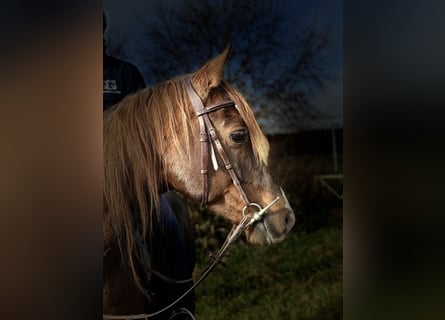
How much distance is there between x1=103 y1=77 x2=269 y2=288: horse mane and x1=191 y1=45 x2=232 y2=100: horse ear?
9cm

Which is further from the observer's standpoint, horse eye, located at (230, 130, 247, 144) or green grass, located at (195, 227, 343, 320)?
green grass, located at (195, 227, 343, 320)

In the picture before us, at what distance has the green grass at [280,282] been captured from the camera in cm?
265

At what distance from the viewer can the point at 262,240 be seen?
2.64 m

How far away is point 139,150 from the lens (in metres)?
2.47

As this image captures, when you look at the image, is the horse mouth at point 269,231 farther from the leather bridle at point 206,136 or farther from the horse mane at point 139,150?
the horse mane at point 139,150


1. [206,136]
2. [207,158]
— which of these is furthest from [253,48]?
[207,158]

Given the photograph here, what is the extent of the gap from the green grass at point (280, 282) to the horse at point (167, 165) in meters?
0.25

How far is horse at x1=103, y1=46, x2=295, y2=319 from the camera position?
2.49 meters

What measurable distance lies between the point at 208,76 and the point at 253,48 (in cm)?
34

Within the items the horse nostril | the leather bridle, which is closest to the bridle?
the leather bridle

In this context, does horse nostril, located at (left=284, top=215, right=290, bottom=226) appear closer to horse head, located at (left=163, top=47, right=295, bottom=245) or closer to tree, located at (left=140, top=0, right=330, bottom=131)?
horse head, located at (left=163, top=47, right=295, bottom=245)
